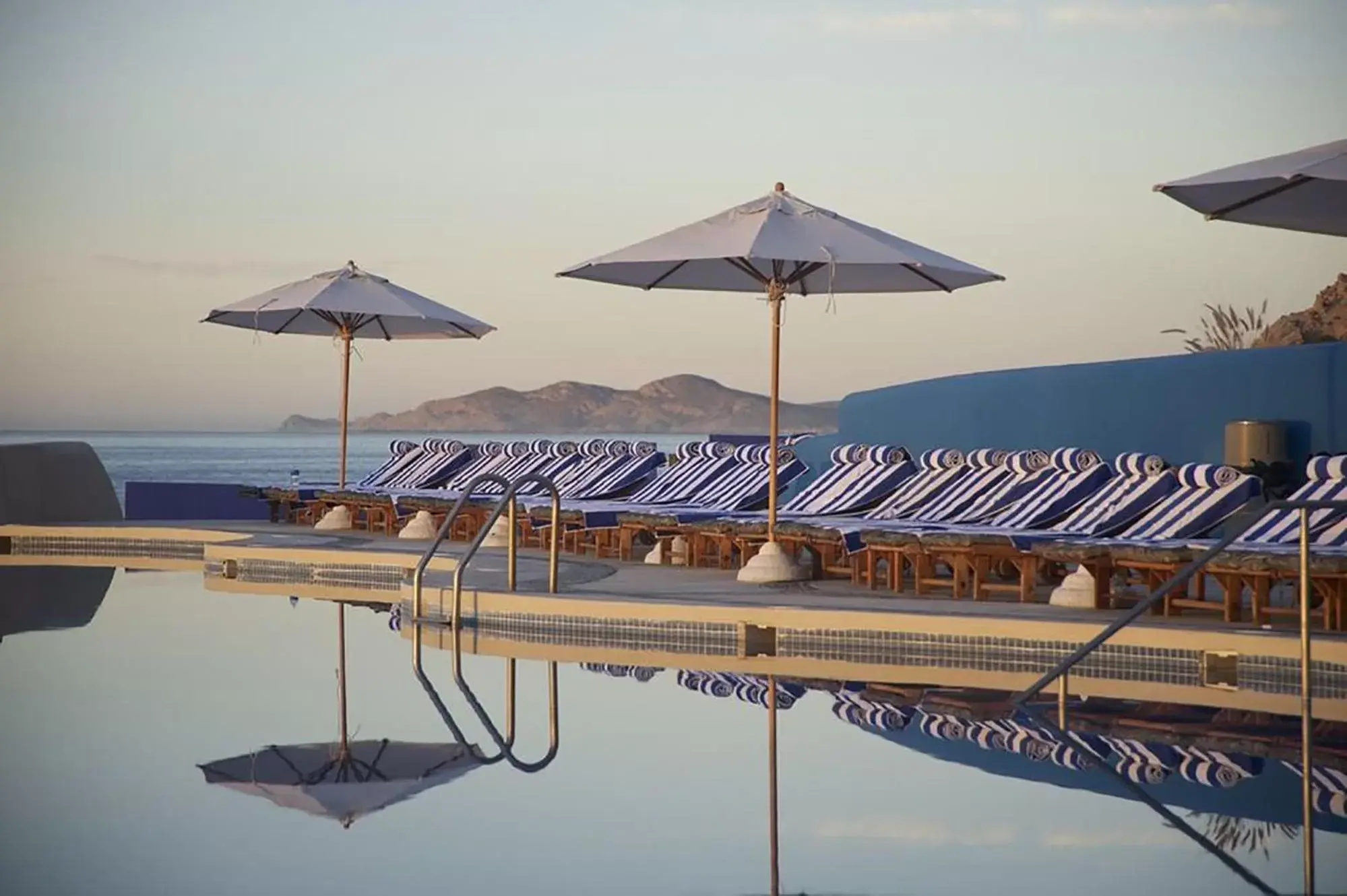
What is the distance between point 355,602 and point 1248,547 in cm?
618

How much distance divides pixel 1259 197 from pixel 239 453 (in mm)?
47326

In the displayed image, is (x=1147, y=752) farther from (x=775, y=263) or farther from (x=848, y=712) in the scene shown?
(x=775, y=263)

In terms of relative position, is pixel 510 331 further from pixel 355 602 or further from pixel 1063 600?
pixel 1063 600

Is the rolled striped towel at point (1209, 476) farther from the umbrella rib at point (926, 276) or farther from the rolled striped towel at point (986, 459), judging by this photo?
the umbrella rib at point (926, 276)

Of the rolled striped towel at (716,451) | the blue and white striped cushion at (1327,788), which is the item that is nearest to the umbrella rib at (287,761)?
the blue and white striped cushion at (1327,788)

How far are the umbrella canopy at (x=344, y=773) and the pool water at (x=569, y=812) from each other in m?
0.07

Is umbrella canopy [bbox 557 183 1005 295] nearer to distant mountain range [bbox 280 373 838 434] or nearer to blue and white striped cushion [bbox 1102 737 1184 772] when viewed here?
blue and white striped cushion [bbox 1102 737 1184 772]

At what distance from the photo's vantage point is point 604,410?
51.3m

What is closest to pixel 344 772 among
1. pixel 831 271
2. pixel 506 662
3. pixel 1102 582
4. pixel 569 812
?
pixel 569 812

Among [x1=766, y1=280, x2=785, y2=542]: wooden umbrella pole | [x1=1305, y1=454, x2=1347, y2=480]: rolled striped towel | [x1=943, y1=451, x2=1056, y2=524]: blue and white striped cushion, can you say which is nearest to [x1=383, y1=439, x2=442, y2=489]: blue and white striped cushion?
[x1=766, y1=280, x2=785, y2=542]: wooden umbrella pole

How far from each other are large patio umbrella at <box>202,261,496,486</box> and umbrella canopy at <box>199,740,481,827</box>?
815 cm

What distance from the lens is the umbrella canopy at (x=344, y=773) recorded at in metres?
5.55

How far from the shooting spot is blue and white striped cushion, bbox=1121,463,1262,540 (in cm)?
868

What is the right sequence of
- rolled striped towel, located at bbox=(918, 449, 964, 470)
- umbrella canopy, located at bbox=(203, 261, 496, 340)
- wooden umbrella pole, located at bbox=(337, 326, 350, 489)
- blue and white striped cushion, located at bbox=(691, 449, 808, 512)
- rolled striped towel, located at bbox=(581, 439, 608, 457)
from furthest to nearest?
wooden umbrella pole, located at bbox=(337, 326, 350, 489) < rolled striped towel, located at bbox=(581, 439, 608, 457) < umbrella canopy, located at bbox=(203, 261, 496, 340) < blue and white striped cushion, located at bbox=(691, 449, 808, 512) < rolled striped towel, located at bbox=(918, 449, 964, 470)
